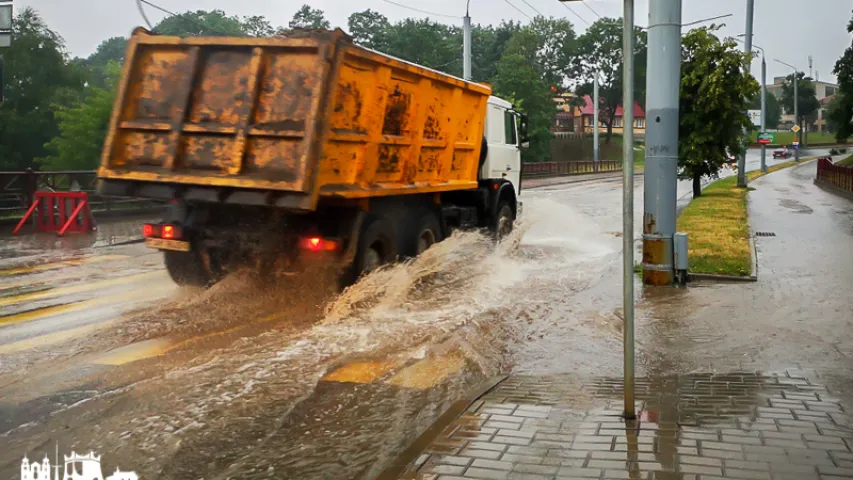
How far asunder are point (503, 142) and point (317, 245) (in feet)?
21.2

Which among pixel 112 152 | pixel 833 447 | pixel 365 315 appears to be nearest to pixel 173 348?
pixel 365 315

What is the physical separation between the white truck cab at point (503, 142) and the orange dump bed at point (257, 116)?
14.0 feet

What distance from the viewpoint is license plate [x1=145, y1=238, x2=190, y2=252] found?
9438 mm

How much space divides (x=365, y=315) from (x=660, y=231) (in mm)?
4052

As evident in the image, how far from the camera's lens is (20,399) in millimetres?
5910

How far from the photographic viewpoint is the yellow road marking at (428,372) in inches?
257

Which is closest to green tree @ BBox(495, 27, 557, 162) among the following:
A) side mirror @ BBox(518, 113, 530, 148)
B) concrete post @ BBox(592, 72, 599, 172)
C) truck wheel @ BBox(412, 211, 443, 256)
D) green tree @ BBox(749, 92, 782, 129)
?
concrete post @ BBox(592, 72, 599, 172)

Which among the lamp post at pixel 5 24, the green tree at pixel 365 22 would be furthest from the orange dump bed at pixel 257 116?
the green tree at pixel 365 22

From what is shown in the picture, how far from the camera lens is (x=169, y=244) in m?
9.52

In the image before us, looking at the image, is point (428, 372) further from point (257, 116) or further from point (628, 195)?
point (257, 116)

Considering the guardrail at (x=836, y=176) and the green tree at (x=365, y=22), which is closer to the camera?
the guardrail at (x=836, y=176)

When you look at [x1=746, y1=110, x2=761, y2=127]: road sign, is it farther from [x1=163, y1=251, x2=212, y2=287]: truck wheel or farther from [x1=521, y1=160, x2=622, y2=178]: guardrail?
[x1=163, y1=251, x2=212, y2=287]: truck wheel

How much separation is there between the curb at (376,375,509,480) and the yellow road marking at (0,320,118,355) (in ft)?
13.0

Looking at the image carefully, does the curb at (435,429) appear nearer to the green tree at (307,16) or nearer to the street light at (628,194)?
the street light at (628,194)
